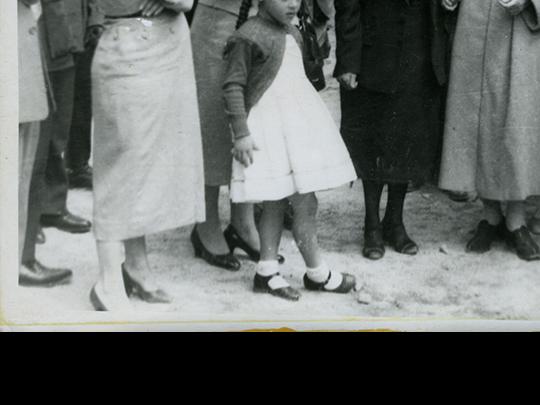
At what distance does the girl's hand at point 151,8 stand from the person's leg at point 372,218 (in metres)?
1.17

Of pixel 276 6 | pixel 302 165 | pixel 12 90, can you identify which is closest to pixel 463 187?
pixel 302 165

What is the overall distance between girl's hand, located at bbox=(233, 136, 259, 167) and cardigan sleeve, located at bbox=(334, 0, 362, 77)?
0.61 meters

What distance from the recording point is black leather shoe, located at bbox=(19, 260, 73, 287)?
354 cm

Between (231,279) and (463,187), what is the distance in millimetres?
1001

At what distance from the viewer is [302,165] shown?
3619 millimetres

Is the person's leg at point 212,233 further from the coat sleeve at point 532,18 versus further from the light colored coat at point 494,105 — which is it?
the coat sleeve at point 532,18

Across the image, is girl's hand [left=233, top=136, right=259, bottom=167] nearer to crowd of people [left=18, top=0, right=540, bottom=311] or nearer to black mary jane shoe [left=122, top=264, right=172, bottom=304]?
crowd of people [left=18, top=0, right=540, bottom=311]

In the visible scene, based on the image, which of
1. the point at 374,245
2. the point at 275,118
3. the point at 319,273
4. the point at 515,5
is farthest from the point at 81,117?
the point at 515,5

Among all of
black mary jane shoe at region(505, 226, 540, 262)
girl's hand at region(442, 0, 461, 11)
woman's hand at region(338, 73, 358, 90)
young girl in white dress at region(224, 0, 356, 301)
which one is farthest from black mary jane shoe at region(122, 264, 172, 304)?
girl's hand at region(442, 0, 461, 11)

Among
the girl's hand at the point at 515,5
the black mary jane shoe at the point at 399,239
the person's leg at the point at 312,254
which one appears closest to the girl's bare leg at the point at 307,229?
the person's leg at the point at 312,254

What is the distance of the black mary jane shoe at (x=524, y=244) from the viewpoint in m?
4.01

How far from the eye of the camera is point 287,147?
3.62m

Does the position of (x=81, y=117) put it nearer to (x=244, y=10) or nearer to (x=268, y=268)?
(x=244, y=10)

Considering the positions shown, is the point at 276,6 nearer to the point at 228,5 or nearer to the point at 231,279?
the point at 228,5
